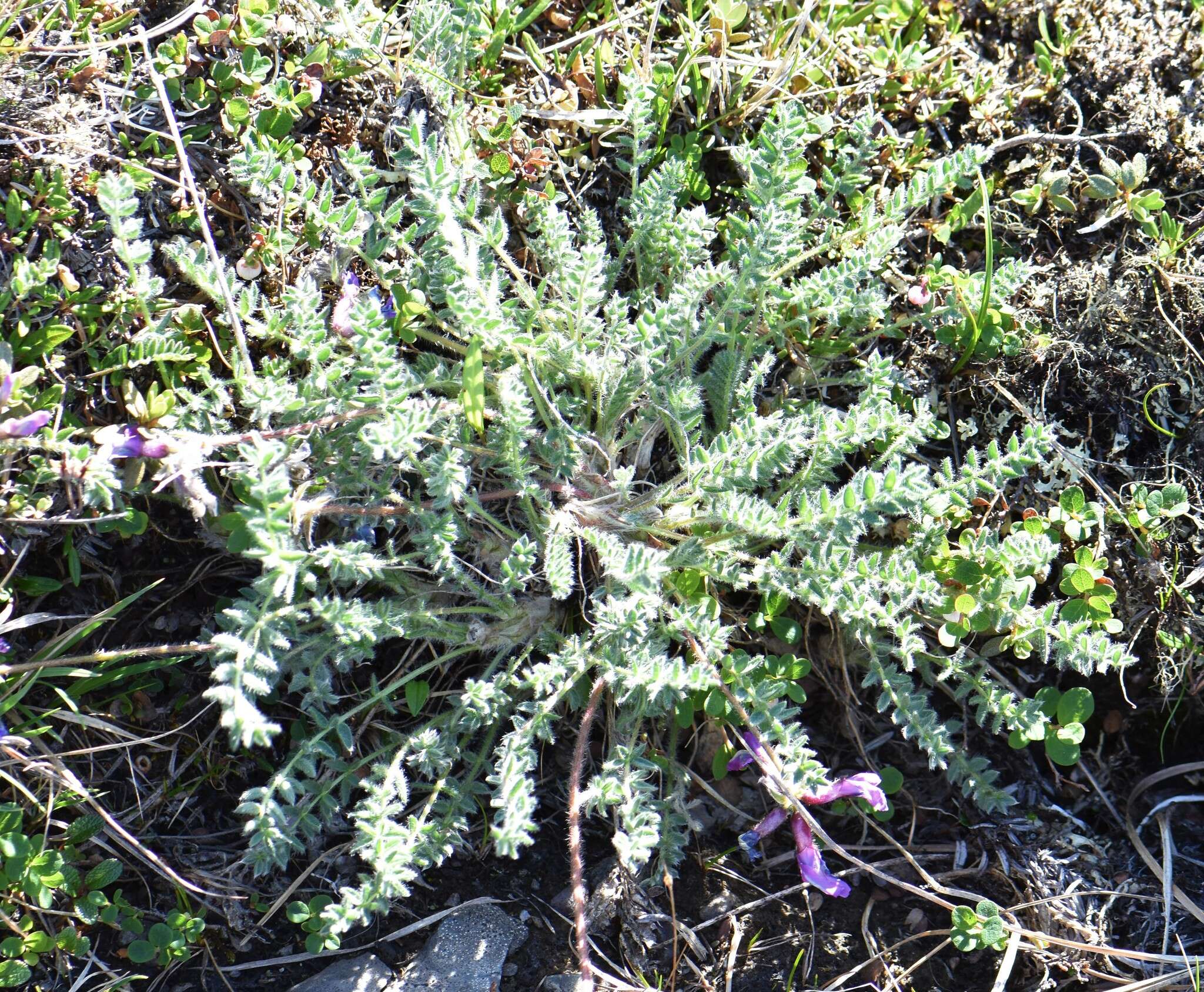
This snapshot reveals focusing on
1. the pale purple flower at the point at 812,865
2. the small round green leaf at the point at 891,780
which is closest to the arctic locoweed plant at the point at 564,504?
the pale purple flower at the point at 812,865

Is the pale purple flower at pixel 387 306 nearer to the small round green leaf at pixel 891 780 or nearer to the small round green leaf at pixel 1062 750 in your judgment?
the small round green leaf at pixel 891 780

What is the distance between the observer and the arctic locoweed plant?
7.60 feet

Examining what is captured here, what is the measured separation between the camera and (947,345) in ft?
9.75

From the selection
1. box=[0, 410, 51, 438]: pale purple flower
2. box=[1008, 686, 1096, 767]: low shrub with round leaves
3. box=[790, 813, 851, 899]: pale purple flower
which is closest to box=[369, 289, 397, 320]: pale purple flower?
box=[0, 410, 51, 438]: pale purple flower

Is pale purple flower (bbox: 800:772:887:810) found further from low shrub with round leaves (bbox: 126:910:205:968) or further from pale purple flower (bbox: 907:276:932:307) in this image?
→ low shrub with round leaves (bbox: 126:910:205:968)

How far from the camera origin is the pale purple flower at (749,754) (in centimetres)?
254

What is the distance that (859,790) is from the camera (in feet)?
8.54

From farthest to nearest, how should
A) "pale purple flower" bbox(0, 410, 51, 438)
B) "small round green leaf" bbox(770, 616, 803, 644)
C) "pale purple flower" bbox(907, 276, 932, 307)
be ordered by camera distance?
"pale purple flower" bbox(907, 276, 932, 307), "small round green leaf" bbox(770, 616, 803, 644), "pale purple flower" bbox(0, 410, 51, 438)

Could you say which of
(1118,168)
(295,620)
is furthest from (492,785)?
(1118,168)

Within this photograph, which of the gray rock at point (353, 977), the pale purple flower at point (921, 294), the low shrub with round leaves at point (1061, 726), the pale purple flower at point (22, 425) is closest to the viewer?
the pale purple flower at point (22, 425)

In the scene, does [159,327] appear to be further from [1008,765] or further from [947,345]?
[1008,765]

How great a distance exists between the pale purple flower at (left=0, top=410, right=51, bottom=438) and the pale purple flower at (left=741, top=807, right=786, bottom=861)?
193 cm

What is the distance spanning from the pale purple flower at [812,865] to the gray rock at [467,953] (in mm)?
711

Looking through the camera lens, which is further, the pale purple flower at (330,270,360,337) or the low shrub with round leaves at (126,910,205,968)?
the pale purple flower at (330,270,360,337)
